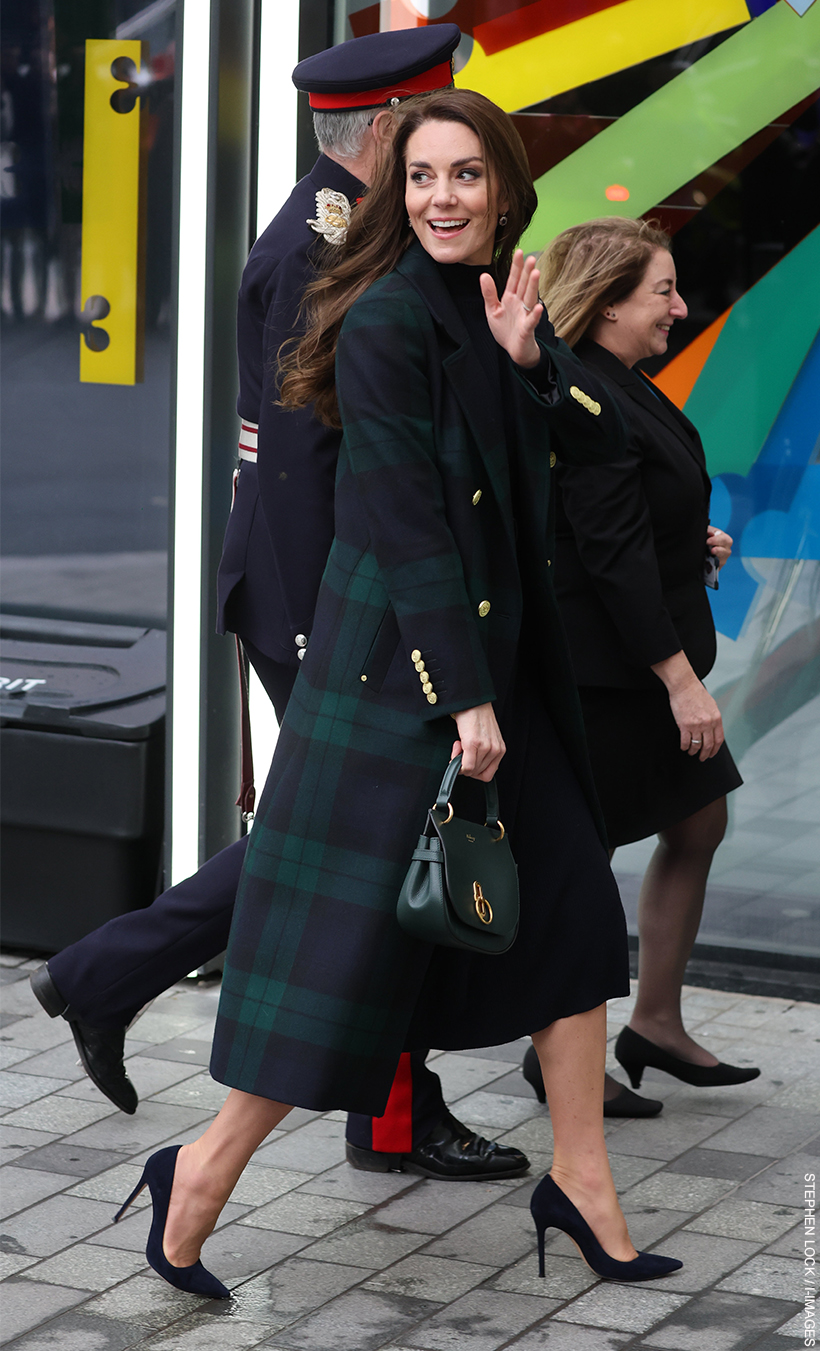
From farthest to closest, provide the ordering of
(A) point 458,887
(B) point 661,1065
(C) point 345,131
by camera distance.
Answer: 1. (B) point 661,1065
2. (C) point 345,131
3. (A) point 458,887

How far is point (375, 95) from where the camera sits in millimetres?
3164

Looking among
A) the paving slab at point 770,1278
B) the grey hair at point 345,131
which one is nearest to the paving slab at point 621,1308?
the paving slab at point 770,1278

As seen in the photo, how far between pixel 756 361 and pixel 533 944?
2212 mm

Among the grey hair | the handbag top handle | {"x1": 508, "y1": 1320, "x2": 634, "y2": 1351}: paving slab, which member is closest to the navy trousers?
{"x1": 508, "y1": 1320, "x2": 634, "y2": 1351}: paving slab

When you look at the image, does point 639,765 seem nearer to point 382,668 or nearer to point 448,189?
A: point 382,668

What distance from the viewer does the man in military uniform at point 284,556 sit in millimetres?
3123

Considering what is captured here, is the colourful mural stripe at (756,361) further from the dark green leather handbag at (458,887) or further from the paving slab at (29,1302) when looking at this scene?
the paving slab at (29,1302)

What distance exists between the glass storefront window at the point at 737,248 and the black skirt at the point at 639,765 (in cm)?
106

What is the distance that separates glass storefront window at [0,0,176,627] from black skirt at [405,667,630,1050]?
2178mm

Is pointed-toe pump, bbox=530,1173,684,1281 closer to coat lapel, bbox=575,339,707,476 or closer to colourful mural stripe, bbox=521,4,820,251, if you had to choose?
coat lapel, bbox=575,339,707,476

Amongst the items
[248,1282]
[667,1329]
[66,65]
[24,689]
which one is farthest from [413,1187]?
[66,65]

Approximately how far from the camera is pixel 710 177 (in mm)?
4426

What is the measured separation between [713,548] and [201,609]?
1.38 meters

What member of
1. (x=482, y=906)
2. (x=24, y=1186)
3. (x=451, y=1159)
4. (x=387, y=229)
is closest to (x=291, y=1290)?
(x=451, y=1159)
